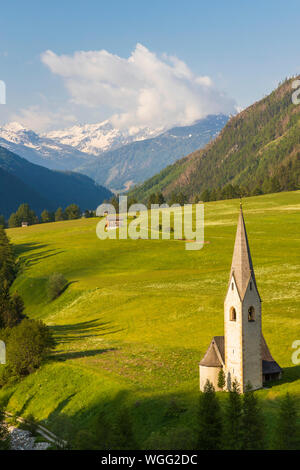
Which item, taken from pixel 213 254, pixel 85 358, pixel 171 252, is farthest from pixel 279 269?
pixel 85 358

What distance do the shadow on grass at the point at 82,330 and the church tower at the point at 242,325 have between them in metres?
30.0

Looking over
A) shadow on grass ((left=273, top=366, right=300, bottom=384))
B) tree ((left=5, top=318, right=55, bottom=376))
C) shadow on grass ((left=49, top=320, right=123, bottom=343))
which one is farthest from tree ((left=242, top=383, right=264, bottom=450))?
shadow on grass ((left=49, top=320, right=123, bottom=343))

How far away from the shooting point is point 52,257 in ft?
429

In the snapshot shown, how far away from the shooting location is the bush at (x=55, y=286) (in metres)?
102

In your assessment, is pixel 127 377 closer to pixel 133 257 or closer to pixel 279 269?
pixel 279 269

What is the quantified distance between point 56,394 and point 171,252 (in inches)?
2775

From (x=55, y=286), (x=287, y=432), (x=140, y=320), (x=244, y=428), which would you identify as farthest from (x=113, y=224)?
(x=287, y=432)

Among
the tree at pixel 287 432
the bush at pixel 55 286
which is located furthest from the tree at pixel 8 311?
the tree at pixel 287 432

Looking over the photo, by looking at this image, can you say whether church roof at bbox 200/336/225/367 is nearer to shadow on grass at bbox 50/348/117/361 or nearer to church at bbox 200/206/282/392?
church at bbox 200/206/282/392

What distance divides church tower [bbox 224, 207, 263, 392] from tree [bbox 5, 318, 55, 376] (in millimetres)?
27369

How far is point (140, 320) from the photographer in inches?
3095

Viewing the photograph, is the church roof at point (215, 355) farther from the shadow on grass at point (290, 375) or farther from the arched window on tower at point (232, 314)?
the shadow on grass at point (290, 375)

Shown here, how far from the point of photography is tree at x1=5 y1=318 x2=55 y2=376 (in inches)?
2581

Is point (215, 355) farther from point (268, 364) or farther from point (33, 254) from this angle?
point (33, 254)
